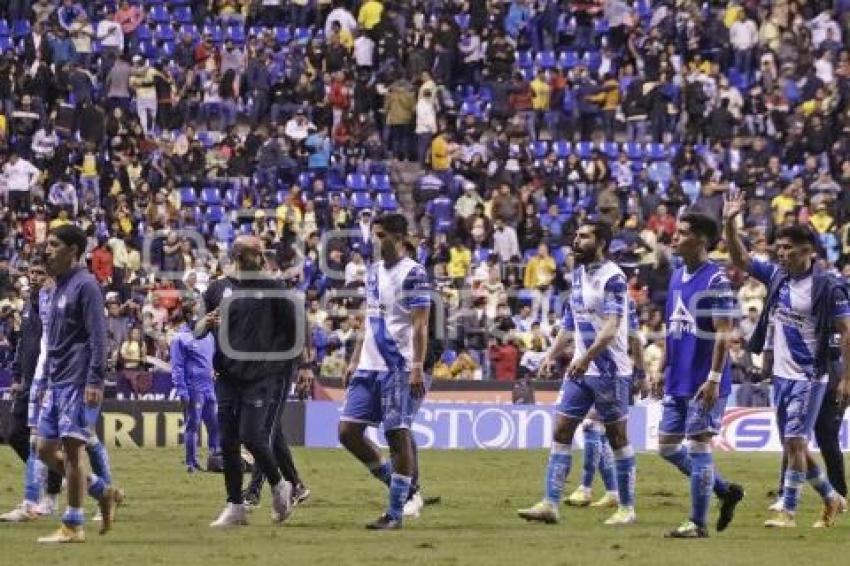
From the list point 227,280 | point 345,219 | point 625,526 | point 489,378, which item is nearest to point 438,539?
point 625,526

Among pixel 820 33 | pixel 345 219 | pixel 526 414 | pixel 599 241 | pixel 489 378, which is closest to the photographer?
pixel 599 241

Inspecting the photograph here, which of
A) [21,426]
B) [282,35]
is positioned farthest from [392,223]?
[282,35]

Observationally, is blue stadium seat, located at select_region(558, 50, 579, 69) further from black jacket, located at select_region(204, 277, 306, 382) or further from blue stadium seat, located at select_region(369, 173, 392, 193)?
black jacket, located at select_region(204, 277, 306, 382)

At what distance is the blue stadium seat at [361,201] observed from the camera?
1534 inches

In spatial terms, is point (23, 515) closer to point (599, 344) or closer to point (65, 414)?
point (65, 414)

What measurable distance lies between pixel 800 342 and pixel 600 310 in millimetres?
1557

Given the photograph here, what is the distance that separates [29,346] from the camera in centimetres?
1858

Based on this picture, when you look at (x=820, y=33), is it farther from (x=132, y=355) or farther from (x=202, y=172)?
(x=132, y=355)

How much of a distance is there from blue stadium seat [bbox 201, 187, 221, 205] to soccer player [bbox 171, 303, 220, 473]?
44.0 feet

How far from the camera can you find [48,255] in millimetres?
15625

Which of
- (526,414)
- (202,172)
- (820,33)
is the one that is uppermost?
(820,33)

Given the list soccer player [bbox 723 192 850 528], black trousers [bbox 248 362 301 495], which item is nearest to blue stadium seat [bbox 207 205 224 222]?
black trousers [bbox 248 362 301 495]

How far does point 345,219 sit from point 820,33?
11983 millimetres

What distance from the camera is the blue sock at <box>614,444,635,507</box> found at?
1752 cm
